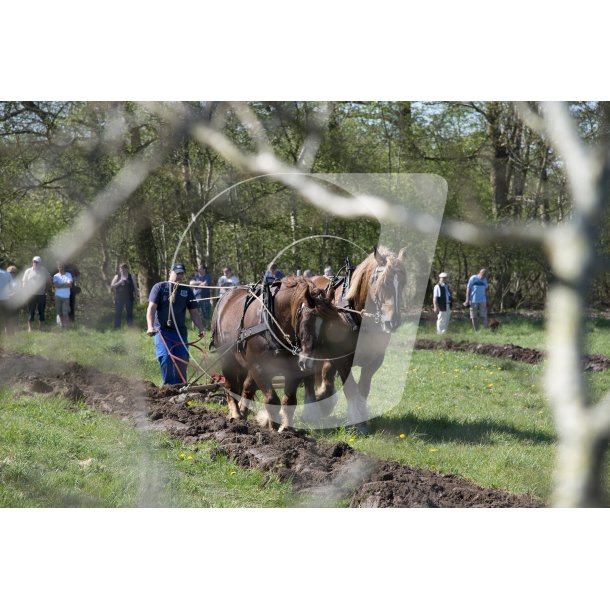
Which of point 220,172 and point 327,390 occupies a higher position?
point 220,172

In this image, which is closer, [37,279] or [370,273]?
[37,279]

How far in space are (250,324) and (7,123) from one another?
8.72 ft

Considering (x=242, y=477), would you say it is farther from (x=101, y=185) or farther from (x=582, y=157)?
A: (x=582, y=157)

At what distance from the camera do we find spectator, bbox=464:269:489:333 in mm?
4594

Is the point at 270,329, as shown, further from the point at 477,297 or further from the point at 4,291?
the point at 4,291

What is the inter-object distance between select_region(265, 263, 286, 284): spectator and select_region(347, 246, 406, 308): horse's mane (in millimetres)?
607

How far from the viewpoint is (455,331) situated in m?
5.43

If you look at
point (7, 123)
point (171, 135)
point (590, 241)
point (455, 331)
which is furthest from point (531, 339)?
point (7, 123)

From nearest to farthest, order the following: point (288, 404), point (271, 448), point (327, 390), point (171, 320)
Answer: point (271, 448)
point (288, 404)
point (327, 390)
point (171, 320)

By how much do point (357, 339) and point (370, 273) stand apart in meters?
0.79

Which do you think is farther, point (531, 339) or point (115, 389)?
point (115, 389)

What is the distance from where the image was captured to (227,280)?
550 centimetres

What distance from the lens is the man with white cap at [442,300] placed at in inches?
186

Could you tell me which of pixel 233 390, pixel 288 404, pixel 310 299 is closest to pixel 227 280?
pixel 310 299
